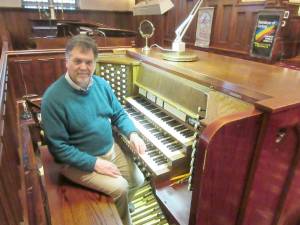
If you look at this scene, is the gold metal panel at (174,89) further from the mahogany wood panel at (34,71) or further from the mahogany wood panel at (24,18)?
the mahogany wood panel at (24,18)

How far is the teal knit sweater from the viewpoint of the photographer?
135 cm

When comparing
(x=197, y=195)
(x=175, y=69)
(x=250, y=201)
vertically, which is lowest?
(x=250, y=201)

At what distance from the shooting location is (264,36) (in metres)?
2.11

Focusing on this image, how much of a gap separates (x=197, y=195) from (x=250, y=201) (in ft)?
1.06

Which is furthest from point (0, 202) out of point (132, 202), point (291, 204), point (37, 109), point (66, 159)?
point (291, 204)

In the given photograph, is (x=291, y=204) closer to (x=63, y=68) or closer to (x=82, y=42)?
(x=82, y=42)

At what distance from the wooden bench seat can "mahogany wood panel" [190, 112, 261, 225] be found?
523 mm

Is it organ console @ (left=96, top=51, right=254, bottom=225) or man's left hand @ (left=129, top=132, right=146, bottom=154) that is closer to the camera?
organ console @ (left=96, top=51, right=254, bottom=225)

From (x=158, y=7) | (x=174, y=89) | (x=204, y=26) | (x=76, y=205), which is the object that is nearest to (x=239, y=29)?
(x=204, y=26)

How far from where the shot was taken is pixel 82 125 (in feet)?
4.73

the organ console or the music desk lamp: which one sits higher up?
the music desk lamp

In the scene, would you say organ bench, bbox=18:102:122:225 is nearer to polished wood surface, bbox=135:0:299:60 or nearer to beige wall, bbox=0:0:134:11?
polished wood surface, bbox=135:0:299:60

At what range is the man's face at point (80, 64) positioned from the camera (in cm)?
139

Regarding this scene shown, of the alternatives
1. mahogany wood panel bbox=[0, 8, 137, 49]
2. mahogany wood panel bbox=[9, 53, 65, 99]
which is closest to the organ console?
mahogany wood panel bbox=[9, 53, 65, 99]
